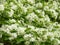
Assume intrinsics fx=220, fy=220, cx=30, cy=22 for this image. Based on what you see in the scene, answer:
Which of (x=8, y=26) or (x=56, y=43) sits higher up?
(x=8, y=26)

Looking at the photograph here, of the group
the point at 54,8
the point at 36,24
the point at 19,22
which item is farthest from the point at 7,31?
the point at 54,8

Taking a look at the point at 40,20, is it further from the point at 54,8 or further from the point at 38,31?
the point at 54,8

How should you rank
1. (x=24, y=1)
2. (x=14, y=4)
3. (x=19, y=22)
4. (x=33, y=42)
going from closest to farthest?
(x=33, y=42) → (x=19, y=22) → (x=14, y=4) → (x=24, y=1)

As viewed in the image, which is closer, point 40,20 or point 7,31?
point 7,31

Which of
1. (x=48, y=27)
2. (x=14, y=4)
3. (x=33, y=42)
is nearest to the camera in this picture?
(x=33, y=42)

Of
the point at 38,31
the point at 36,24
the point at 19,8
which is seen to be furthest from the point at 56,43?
the point at 19,8

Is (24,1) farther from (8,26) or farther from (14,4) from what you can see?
(8,26)
